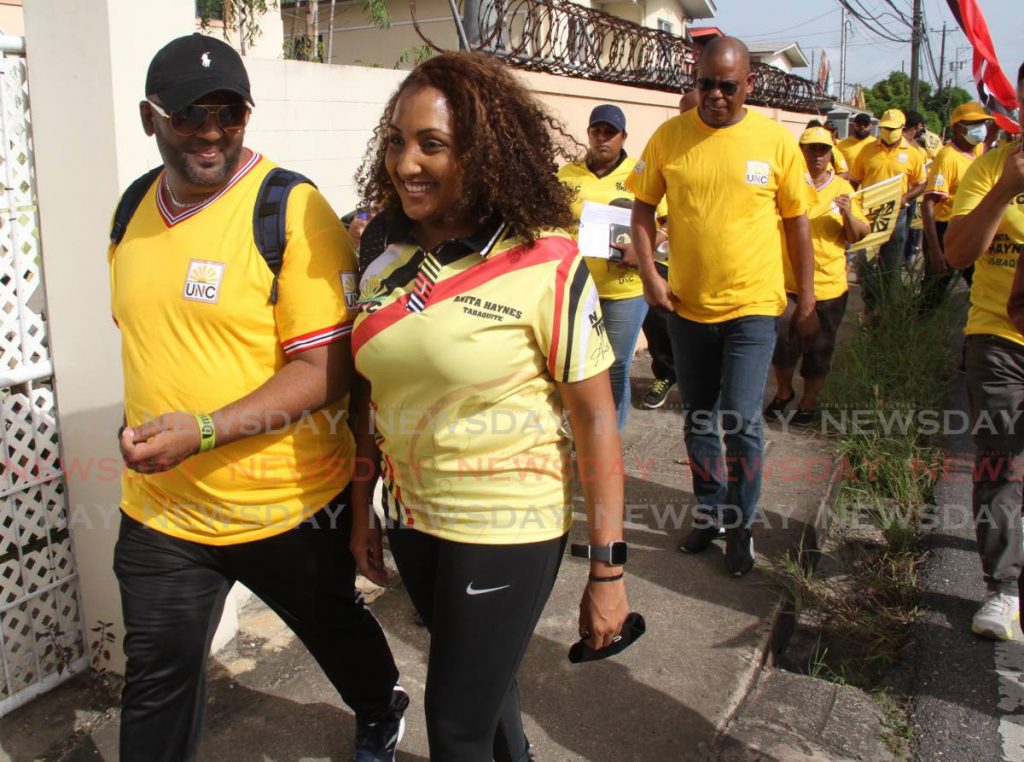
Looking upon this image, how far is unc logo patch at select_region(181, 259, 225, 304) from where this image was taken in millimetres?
2205

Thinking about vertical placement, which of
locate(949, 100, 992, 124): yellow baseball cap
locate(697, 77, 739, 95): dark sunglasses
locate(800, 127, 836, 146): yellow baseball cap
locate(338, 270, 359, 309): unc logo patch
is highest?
locate(949, 100, 992, 124): yellow baseball cap

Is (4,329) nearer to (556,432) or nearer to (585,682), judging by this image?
(556,432)

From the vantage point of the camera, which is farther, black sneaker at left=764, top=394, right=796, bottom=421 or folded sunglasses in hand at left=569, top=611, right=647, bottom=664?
black sneaker at left=764, top=394, right=796, bottom=421

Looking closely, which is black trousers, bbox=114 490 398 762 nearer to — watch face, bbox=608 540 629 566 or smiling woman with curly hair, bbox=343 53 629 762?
smiling woman with curly hair, bbox=343 53 629 762

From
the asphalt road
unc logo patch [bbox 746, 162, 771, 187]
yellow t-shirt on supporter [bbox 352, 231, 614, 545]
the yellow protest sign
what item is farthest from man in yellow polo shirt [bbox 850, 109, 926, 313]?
yellow t-shirt on supporter [bbox 352, 231, 614, 545]

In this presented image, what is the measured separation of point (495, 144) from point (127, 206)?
1020 millimetres

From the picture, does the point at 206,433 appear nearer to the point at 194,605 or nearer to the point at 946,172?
the point at 194,605

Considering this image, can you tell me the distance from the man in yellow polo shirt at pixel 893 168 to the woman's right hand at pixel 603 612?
7.32 meters

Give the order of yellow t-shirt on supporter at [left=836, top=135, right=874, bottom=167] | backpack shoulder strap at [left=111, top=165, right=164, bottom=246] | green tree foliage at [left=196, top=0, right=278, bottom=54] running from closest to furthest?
1. backpack shoulder strap at [left=111, top=165, right=164, bottom=246]
2. green tree foliage at [left=196, top=0, right=278, bottom=54]
3. yellow t-shirt on supporter at [left=836, top=135, right=874, bottom=167]

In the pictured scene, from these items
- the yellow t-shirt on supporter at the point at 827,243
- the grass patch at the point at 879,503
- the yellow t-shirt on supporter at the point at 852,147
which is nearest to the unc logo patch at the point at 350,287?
the grass patch at the point at 879,503

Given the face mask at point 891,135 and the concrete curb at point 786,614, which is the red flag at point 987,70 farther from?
the face mask at point 891,135

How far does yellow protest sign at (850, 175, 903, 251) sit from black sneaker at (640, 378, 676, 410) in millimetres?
1976

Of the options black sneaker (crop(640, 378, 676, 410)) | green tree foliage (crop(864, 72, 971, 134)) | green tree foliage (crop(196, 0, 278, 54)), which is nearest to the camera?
black sneaker (crop(640, 378, 676, 410))

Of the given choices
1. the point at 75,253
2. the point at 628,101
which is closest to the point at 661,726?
the point at 75,253
